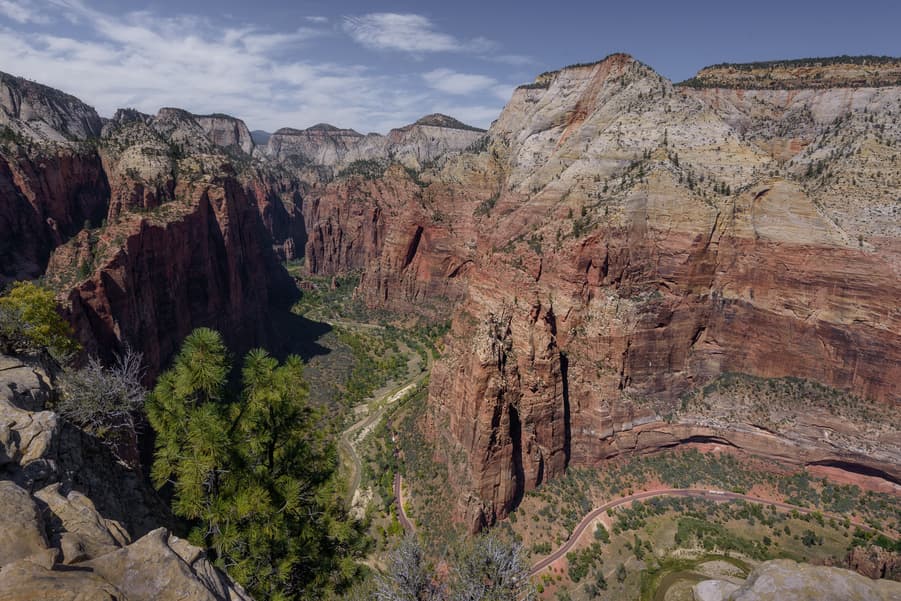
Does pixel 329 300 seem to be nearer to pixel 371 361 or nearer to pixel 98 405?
pixel 371 361

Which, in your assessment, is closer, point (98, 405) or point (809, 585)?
point (98, 405)

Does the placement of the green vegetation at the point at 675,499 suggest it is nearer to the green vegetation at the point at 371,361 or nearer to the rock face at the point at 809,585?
the rock face at the point at 809,585

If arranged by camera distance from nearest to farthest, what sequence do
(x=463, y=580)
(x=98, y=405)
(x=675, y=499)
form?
(x=98, y=405), (x=463, y=580), (x=675, y=499)

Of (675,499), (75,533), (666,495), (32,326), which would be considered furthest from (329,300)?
(75,533)

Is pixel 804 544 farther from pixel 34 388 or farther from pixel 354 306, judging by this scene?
pixel 354 306

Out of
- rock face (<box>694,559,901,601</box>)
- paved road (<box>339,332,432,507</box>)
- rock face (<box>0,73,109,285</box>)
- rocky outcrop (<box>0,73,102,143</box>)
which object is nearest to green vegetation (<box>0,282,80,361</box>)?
rock face (<box>0,73,109,285</box>)

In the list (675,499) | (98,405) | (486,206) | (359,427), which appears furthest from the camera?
(486,206)

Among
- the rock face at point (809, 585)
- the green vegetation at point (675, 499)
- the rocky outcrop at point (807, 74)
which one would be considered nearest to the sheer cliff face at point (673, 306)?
the green vegetation at point (675, 499)
